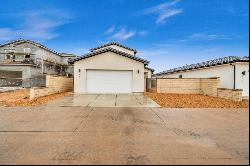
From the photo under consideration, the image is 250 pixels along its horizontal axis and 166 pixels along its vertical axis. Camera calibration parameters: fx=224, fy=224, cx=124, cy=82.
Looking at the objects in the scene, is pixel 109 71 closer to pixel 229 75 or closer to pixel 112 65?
pixel 112 65

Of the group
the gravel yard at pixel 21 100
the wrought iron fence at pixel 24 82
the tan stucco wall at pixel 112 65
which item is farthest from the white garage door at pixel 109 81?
the wrought iron fence at pixel 24 82

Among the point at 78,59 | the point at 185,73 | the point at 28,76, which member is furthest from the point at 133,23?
the point at 28,76

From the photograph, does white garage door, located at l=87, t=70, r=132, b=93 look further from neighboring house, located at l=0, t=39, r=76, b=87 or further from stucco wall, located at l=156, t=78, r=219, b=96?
neighboring house, located at l=0, t=39, r=76, b=87

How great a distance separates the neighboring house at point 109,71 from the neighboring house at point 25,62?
7818 millimetres

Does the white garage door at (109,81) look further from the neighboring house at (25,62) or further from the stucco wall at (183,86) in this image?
the neighboring house at (25,62)

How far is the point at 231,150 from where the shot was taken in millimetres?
5172

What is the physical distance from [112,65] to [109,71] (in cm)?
64

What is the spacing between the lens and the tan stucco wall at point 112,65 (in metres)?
21.0

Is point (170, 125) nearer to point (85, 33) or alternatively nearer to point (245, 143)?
point (245, 143)

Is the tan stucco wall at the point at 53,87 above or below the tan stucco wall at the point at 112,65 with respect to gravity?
below

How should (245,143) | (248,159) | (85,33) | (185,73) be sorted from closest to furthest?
(248,159)
(245,143)
(85,33)
(185,73)

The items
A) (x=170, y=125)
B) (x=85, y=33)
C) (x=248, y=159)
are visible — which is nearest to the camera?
(x=248, y=159)

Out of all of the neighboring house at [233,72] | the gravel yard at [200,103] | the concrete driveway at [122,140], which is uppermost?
the neighboring house at [233,72]

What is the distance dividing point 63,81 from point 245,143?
19597 millimetres
